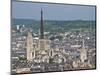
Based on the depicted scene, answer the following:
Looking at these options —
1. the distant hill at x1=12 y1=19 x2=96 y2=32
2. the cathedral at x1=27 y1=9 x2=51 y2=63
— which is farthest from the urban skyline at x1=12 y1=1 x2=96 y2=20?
the cathedral at x1=27 y1=9 x2=51 y2=63

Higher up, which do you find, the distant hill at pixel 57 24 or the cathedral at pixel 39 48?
the distant hill at pixel 57 24

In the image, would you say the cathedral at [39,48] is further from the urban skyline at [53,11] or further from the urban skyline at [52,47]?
the urban skyline at [53,11]

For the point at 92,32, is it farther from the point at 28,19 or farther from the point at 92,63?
the point at 28,19

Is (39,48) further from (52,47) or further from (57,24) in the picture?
(57,24)

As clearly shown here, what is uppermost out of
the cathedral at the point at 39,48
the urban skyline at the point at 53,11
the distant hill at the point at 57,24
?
the urban skyline at the point at 53,11

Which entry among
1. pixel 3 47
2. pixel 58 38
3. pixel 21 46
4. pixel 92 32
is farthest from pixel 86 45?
pixel 3 47

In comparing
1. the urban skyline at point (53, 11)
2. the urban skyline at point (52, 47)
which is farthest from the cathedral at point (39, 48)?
the urban skyline at point (53, 11)

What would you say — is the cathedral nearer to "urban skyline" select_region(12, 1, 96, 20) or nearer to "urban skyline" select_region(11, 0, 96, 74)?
"urban skyline" select_region(11, 0, 96, 74)

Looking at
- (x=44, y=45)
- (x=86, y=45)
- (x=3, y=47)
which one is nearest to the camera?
(x=3, y=47)

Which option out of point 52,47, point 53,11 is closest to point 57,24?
point 53,11
